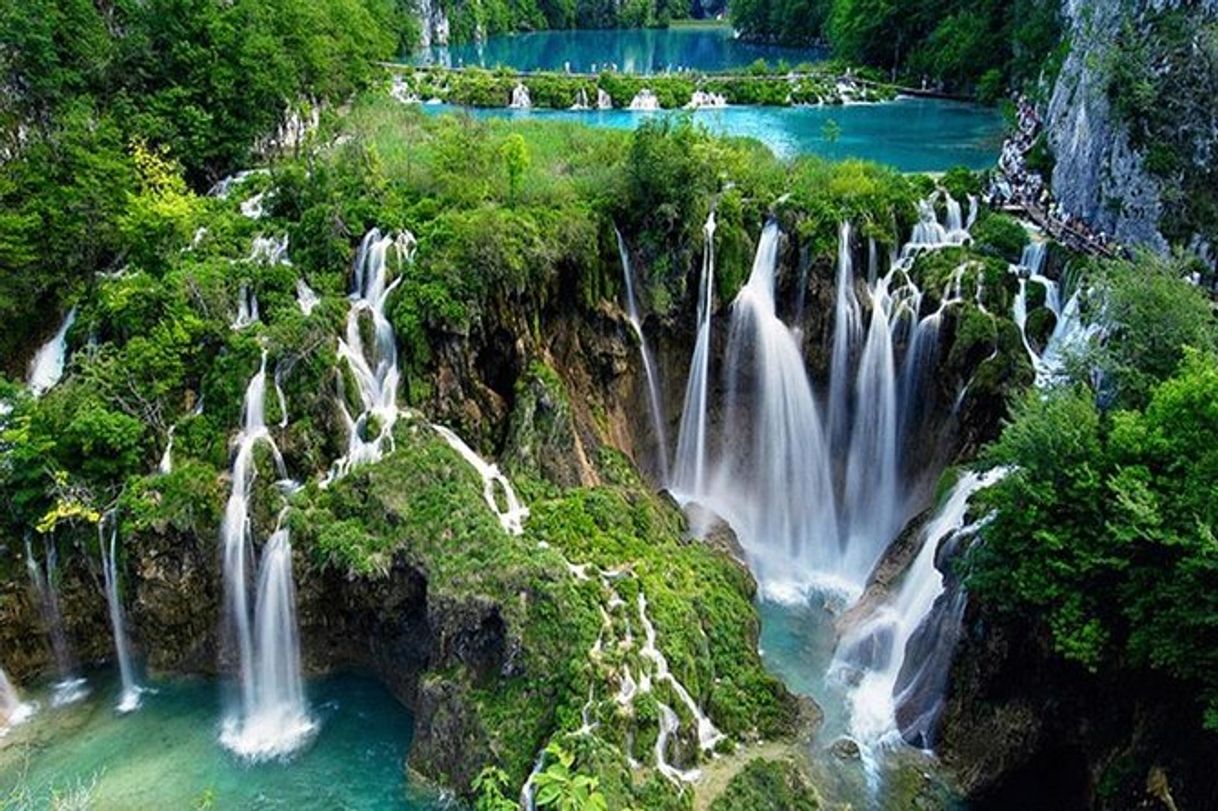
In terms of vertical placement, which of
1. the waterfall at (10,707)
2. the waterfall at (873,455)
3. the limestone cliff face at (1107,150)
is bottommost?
the waterfall at (10,707)

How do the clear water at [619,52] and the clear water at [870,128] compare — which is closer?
the clear water at [870,128]

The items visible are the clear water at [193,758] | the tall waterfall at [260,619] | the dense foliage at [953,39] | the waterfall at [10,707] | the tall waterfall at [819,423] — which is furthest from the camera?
the dense foliage at [953,39]

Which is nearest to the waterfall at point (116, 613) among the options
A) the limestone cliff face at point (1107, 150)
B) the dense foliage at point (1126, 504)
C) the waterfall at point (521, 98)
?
the dense foliage at point (1126, 504)

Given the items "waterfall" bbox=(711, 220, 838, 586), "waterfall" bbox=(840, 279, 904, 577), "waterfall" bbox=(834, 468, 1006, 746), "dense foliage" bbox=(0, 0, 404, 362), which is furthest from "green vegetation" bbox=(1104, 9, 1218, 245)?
"dense foliage" bbox=(0, 0, 404, 362)

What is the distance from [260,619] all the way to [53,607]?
4.37 m

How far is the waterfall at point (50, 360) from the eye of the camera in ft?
71.0

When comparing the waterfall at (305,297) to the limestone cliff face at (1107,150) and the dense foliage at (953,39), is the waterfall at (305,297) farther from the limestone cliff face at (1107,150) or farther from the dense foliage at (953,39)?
the dense foliage at (953,39)

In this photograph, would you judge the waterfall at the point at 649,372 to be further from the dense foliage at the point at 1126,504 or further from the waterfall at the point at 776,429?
the dense foliage at the point at 1126,504

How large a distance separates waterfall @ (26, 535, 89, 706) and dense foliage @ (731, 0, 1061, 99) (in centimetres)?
3957

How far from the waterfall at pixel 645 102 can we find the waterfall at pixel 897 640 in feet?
143

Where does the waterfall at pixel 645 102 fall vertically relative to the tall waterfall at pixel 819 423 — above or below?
above

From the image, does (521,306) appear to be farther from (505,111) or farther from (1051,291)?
(505,111)

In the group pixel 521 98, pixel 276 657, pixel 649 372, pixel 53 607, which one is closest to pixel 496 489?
pixel 276 657

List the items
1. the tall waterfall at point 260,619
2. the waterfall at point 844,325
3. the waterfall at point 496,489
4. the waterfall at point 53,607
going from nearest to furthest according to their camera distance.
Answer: the tall waterfall at point 260,619 < the waterfall at point 53,607 < the waterfall at point 496,489 < the waterfall at point 844,325
